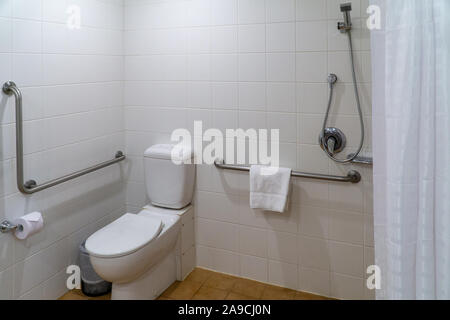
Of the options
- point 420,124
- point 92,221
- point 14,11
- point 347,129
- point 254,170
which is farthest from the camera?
point 92,221

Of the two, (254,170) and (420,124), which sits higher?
(420,124)

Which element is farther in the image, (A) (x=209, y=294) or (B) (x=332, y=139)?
(A) (x=209, y=294)

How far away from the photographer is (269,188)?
2.23 m

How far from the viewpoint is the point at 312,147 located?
219 cm

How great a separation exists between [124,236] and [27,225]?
1.55ft

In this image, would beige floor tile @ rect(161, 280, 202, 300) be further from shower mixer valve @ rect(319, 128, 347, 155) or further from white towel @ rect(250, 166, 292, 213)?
shower mixer valve @ rect(319, 128, 347, 155)

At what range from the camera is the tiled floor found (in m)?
2.30

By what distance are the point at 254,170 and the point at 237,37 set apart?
778mm

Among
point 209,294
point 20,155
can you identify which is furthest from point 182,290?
point 20,155

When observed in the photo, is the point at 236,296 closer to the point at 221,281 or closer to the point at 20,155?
the point at 221,281

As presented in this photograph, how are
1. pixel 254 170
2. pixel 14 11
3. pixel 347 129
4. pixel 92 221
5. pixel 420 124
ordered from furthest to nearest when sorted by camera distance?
pixel 92 221 → pixel 254 170 → pixel 347 129 → pixel 14 11 → pixel 420 124

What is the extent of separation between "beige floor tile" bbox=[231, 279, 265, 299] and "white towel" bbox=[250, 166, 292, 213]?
1.73 feet
